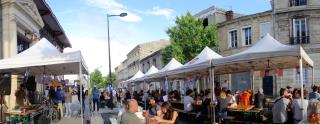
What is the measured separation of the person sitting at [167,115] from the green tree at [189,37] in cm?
3276

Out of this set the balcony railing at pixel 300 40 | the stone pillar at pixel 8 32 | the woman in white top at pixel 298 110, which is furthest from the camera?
the balcony railing at pixel 300 40

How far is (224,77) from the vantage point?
142 ft

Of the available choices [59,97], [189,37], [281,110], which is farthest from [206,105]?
[189,37]

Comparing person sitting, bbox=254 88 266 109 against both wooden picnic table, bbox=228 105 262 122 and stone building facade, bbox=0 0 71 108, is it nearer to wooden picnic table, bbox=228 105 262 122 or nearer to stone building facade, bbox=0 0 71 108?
wooden picnic table, bbox=228 105 262 122

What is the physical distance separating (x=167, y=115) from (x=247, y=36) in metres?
31.3

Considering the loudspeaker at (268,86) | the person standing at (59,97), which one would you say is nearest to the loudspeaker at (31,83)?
the person standing at (59,97)

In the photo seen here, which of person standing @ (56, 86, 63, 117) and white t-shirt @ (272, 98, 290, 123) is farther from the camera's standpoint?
person standing @ (56, 86, 63, 117)

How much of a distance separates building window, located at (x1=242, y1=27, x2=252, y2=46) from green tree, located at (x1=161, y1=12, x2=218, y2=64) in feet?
11.2

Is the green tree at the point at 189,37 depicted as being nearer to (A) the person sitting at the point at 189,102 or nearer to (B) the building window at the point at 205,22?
(B) the building window at the point at 205,22

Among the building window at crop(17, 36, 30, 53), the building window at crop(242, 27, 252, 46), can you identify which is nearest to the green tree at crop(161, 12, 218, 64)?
the building window at crop(242, 27, 252, 46)

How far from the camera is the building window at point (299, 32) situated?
36.3m

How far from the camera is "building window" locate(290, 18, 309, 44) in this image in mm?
36312

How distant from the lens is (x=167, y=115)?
10.4m

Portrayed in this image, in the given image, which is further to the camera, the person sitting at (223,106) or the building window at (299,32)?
the building window at (299,32)
